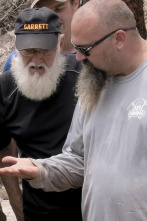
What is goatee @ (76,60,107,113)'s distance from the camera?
2.73m

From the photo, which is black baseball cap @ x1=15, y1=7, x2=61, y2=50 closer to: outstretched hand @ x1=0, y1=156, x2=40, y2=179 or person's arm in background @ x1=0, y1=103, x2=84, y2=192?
person's arm in background @ x1=0, y1=103, x2=84, y2=192

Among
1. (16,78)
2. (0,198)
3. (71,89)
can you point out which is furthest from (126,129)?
(0,198)

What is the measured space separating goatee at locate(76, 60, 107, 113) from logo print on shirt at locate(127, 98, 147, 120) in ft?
0.88

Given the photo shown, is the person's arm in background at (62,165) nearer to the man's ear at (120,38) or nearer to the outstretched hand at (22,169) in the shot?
the outstretched hand at (22,169)

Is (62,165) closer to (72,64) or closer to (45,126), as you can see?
(45,126)

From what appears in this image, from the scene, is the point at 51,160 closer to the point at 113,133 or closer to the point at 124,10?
the point at 113,133

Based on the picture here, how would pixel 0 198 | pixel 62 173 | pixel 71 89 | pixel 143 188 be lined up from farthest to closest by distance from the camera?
pixel 0 198 → pixel 71 89 → pixel 62 173 → pixel 143 188

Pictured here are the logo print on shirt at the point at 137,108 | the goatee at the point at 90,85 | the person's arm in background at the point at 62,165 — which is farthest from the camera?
the person's arm in background at the point at 62,165

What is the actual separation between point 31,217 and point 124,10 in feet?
5.83

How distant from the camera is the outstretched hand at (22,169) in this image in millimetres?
2818

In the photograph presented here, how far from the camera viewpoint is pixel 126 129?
254 centimetres

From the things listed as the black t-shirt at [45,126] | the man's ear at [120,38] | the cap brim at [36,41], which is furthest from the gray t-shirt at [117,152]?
the cap brim at [36,41]

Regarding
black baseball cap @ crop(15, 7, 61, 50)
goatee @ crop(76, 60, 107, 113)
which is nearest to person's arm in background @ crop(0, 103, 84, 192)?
goatee @ crop(76, 60, 107, 113)

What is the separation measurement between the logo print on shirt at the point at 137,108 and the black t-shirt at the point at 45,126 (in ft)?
3.43
